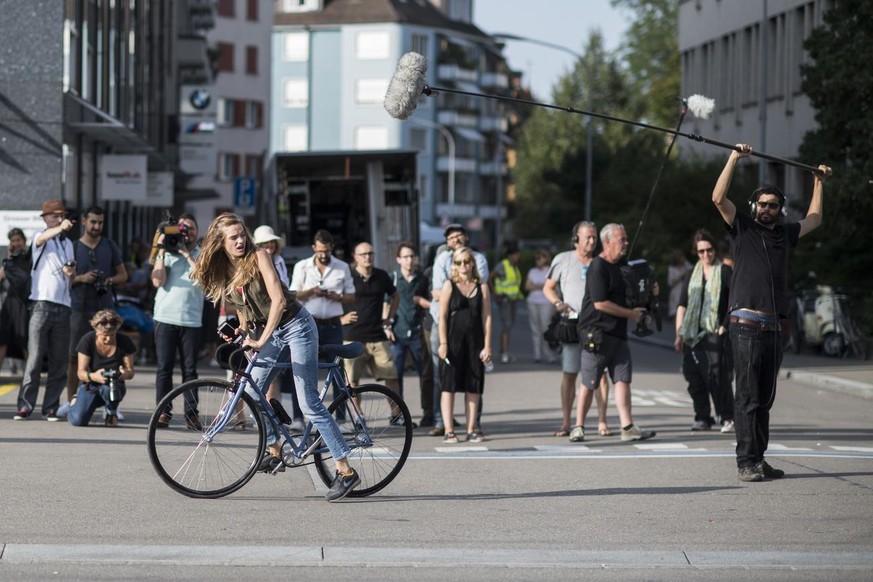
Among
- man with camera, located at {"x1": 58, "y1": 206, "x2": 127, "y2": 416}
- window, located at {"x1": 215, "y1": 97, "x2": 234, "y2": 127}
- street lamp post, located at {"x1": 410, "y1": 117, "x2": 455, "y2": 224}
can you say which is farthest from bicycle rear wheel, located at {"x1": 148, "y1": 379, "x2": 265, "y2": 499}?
street lamp post, located at {"x1": 410, "y1": 117, "x2": 455, "y2": 224}

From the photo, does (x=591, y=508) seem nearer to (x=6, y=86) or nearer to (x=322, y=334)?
(x=322, y=334)

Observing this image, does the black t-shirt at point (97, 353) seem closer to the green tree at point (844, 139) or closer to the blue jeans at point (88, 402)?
the blue jeans at point (88, 402)

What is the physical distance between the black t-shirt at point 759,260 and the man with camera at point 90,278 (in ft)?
20.3

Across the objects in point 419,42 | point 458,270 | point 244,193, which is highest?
point 419,42

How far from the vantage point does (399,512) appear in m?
9.16

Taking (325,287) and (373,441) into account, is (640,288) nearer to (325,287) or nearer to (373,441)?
(325,287)

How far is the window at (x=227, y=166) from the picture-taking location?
87.3 metres

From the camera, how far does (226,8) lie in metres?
89.1

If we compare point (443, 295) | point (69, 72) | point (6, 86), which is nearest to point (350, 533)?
point (443, 295)

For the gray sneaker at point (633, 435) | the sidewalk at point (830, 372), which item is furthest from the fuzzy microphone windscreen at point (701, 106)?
the sidewalk at point (830, 372)

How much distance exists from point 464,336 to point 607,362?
3.99 ft

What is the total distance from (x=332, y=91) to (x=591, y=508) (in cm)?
8849

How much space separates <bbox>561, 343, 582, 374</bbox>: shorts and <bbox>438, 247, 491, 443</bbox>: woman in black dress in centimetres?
90

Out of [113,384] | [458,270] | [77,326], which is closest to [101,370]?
[113,384]
